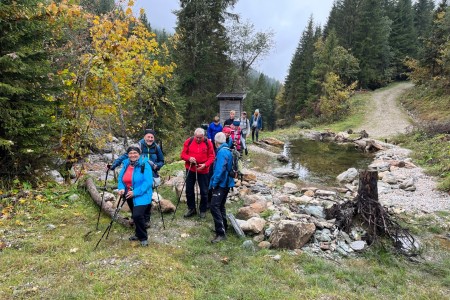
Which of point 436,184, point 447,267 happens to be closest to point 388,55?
point 436,184

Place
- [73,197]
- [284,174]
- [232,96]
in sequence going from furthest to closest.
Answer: [232,96]
[284,174]
[73,197]

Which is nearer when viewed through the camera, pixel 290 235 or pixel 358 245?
pixel 290 235

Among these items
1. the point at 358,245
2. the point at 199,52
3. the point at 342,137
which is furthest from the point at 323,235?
the point at 342,137

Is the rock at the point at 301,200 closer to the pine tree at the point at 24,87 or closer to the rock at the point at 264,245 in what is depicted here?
the rock at the point at 264,245

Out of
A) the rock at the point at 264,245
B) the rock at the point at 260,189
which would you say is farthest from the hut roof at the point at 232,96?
the rock at the point at 264,245

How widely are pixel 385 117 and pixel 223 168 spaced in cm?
3122

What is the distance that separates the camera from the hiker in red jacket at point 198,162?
7.26 metres

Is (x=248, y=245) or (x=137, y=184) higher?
(x=137, y=184)

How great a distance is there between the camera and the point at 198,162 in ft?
24.1

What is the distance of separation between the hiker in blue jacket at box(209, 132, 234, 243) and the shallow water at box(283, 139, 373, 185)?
7.78 metres

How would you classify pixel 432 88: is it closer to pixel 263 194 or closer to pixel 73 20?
pixel 263 194

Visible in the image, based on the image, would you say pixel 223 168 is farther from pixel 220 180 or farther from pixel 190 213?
pixel 190 213

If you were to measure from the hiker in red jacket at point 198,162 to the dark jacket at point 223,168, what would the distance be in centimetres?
91

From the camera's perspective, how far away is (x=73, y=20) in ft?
29.2
